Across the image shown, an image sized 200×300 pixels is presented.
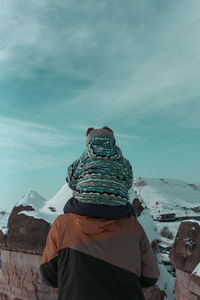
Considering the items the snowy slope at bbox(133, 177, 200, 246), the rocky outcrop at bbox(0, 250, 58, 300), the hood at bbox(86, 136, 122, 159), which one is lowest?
the rocky outcrop at bbox(0, 250, 58, 300)

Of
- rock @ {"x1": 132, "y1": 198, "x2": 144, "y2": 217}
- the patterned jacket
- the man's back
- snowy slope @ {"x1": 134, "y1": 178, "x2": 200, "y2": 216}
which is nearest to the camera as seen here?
the man's back

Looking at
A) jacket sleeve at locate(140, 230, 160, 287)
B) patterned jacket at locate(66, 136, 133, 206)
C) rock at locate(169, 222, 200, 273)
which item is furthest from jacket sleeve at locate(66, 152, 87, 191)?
rock at locate(169, 222, 200, 273)

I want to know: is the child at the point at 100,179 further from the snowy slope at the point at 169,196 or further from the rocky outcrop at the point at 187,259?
the snowy slope at the point at 169,196

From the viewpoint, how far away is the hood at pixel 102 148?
142cm

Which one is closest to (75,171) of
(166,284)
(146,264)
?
(146,264)

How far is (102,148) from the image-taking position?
1.44 m

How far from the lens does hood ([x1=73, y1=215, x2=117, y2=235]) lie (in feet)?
4.23

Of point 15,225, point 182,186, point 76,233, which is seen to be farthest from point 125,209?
point 182,186

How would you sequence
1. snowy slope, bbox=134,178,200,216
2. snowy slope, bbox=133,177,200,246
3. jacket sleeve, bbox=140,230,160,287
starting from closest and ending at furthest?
jacket sleeve, bbox=140,230,160,287 → snowy slope, bbox=133,177,200,246 → snowy slope, bbox=134,178,200,216

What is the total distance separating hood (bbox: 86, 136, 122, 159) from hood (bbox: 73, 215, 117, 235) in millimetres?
327

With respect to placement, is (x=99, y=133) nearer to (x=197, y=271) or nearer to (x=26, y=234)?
(x=197, y=271)

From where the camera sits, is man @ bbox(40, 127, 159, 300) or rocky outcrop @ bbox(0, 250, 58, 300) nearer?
man @ bbox(40, 127, 159, 300)

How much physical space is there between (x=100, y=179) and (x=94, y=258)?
0.38 meters

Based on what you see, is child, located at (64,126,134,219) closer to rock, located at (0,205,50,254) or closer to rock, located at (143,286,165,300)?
rock, located at (0,205,50,254)
